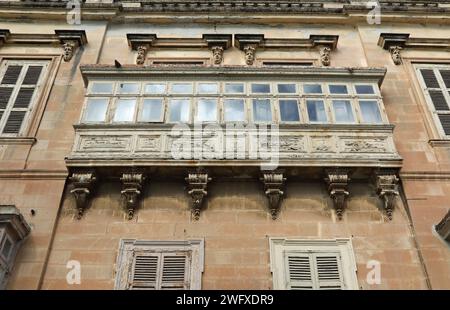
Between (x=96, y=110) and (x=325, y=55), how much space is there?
638cm

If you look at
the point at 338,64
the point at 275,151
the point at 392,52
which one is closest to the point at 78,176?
the point at 275,151

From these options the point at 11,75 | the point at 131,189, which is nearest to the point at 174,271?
the point at 131,189

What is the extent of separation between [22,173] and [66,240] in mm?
1958

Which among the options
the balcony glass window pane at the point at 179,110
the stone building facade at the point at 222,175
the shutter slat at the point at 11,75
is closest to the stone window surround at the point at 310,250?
the stone building facade at the point at 222,175

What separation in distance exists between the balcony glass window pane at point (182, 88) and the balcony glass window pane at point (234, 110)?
95 cm

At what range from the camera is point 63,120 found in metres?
10.5

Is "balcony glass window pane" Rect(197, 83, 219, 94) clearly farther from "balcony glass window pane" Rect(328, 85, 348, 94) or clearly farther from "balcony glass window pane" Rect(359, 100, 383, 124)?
"balcony glass window pane" Rect(359, 100, 383, 124)

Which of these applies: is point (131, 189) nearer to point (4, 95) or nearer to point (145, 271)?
point (145, 271)

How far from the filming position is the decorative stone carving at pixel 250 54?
12.1 metres

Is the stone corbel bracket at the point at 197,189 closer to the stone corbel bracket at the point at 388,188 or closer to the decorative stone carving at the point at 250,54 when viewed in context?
the stone corbel bracket at the point at 388,188

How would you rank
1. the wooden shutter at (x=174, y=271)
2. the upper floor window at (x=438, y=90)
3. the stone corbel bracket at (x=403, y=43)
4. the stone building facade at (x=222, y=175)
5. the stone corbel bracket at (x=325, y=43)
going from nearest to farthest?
the wooden shutter at (x=174, y=271), the stone building facade at (x=222, y=175), the upper floor window at (x=438, y=90), the stone corbel bracket at (x=403, y=43), the stone corbel bracket at (x=325, y=43)

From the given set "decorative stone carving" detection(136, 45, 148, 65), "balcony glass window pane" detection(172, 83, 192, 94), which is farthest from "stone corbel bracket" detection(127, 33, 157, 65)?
"balcony glass window pane" detection(172, 83, 192, 94)
